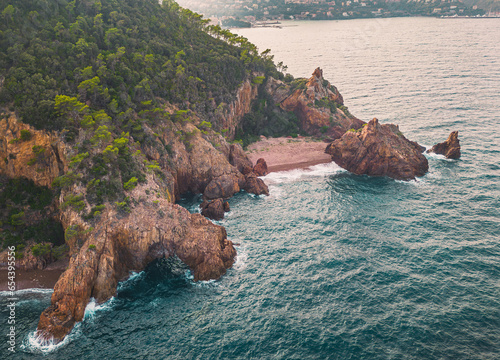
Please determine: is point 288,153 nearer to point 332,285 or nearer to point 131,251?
point 332,285

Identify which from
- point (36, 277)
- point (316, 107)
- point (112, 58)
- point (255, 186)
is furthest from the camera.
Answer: point (316, 107)

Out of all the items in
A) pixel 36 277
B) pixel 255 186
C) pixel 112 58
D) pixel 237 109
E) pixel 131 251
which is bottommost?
pixel 36 277

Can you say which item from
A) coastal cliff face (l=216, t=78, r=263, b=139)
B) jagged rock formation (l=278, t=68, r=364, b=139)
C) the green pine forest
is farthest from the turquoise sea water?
coastal cliff face (l=216, t=78, r=263, b=139)

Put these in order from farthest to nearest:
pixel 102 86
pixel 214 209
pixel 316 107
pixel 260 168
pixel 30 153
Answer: pixel 316 107 < pixel 260 168 < pixel 214 209 < pixel 102 86 < pixel 30 153

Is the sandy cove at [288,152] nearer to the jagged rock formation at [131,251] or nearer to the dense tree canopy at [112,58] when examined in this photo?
the dense tree canopy at [112,58]

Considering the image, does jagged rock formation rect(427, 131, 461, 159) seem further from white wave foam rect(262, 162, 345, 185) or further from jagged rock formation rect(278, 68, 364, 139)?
white wave foam rect(262, 162, 345, 185)

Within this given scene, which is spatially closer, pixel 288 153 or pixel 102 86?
pixel 102 86

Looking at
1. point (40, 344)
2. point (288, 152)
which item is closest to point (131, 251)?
point (40, 344)
